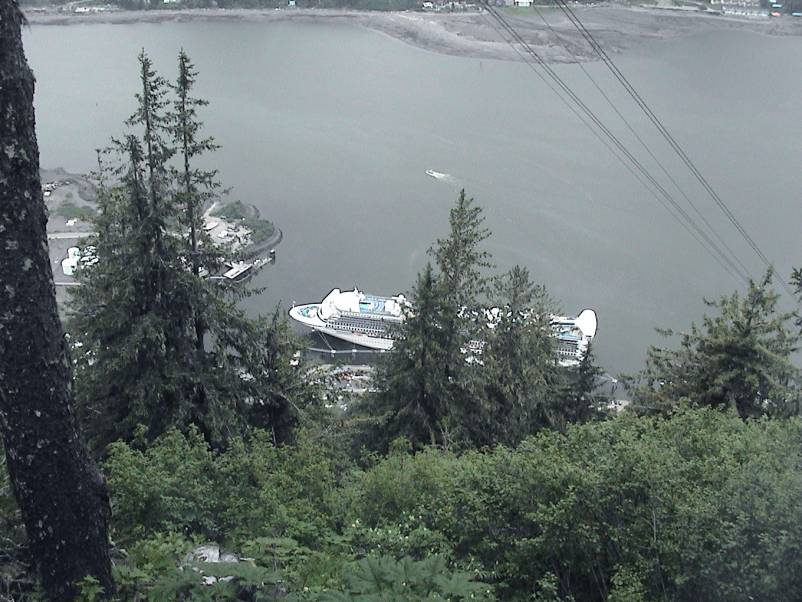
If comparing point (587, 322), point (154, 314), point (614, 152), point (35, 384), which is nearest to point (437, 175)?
point (614, 152)

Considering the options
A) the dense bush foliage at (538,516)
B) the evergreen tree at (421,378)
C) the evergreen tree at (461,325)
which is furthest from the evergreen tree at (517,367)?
the dense bush foliage at (538,516)

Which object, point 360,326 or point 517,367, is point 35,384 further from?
point 360,326

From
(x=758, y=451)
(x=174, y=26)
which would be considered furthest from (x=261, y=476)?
(x=174, y=26)

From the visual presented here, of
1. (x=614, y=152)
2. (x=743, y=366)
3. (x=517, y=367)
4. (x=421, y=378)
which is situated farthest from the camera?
(x=614, y=152)

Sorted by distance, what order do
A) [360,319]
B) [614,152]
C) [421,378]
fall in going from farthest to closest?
[614,152] < [360,319] < [421,378]

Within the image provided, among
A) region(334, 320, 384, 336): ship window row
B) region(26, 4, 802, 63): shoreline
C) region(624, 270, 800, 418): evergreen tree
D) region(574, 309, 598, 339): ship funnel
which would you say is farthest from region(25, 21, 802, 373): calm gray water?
region(624, 270, 800, 418): evergreen tree

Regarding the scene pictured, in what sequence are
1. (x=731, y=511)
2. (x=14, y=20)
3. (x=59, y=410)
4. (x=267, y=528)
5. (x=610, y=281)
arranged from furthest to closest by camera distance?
(x=610, y=281) → (x=267, y=528) → (x=731, y=511) → (x=59, y=410) → (x=14, y=20)

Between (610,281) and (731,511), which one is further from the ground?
(731,511)

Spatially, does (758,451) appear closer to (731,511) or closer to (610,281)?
(731,511)
